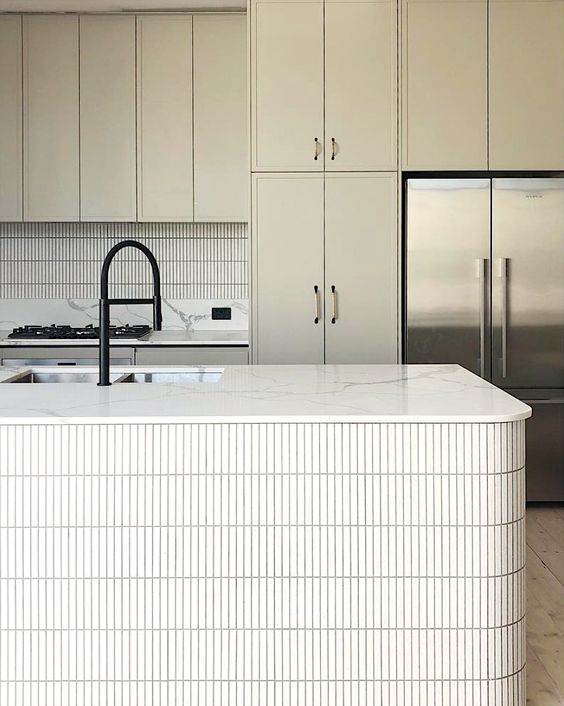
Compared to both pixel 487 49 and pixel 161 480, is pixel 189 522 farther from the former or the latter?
pixel 487 49

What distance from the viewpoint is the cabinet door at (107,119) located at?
480 centimetres

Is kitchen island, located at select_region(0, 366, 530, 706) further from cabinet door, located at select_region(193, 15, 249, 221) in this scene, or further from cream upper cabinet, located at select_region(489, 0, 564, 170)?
cabinet door, located at select_region(193, 15, 249, 221)

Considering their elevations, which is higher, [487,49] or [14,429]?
[487,49]

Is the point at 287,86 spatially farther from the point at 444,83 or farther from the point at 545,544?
the point at 545,544

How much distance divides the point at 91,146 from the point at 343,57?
1467 millimetres

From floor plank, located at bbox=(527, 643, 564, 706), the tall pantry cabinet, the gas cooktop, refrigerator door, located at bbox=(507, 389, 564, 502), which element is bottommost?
floor plank, located at bbox=(527, 643, 564, 706)

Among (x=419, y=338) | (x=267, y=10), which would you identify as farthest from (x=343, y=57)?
(x=419, y=338)

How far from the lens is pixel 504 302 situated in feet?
14.3

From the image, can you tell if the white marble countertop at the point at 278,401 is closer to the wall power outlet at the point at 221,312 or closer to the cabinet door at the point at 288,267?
the cabinet door at the point at 288,267

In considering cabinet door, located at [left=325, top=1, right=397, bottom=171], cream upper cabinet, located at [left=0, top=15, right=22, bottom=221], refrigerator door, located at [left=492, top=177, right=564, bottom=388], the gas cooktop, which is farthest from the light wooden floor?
cream upper cabinet, located at [left=0, top=15, right=22, bottom=221]

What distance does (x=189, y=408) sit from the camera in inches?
87.7

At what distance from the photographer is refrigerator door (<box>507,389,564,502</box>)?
173 inches

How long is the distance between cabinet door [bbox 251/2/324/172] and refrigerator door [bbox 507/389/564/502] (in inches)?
62.2

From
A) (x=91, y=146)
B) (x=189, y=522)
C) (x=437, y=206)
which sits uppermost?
(x=91, y=146)
